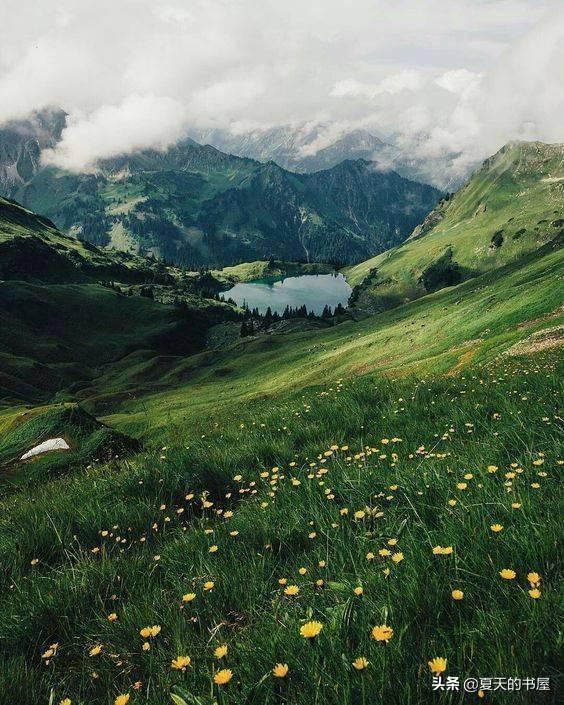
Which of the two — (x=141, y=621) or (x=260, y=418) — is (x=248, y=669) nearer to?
(x=141, y=621)

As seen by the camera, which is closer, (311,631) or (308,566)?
(311,631)

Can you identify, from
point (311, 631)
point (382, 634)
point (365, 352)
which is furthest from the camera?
point (365, 352)

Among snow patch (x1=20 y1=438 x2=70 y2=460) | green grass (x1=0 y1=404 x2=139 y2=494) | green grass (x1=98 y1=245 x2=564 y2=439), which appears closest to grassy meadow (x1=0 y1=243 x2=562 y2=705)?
green grass (x1=0 y1=404 x2=139 y2=494)

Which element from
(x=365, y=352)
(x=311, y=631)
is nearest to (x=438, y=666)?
(x=311, y=631)

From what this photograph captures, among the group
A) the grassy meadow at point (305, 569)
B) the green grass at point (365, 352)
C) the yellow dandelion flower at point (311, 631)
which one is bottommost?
the green grass at point (365, 352)

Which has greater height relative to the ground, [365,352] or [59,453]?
[59,453]

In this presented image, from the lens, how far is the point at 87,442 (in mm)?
17094

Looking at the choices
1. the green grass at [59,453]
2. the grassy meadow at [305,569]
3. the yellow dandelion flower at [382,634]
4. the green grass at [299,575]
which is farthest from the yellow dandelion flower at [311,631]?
the green grass at [59,453]

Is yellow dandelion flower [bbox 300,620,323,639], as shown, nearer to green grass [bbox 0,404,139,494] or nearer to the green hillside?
the green hillside

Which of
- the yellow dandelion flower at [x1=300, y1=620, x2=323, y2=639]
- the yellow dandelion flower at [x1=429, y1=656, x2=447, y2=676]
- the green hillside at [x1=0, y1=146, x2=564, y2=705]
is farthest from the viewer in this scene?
the green hillside at [x1=0, y1=146, x2=564, y2=705]

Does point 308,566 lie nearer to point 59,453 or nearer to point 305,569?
point 305,569

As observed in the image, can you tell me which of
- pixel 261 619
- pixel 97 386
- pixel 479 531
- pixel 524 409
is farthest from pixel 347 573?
pixel 97 386

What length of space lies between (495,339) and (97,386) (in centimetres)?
11872

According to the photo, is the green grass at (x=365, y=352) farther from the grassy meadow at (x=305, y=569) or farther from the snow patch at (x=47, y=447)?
the grassy meadow at (x=305, y=569)
